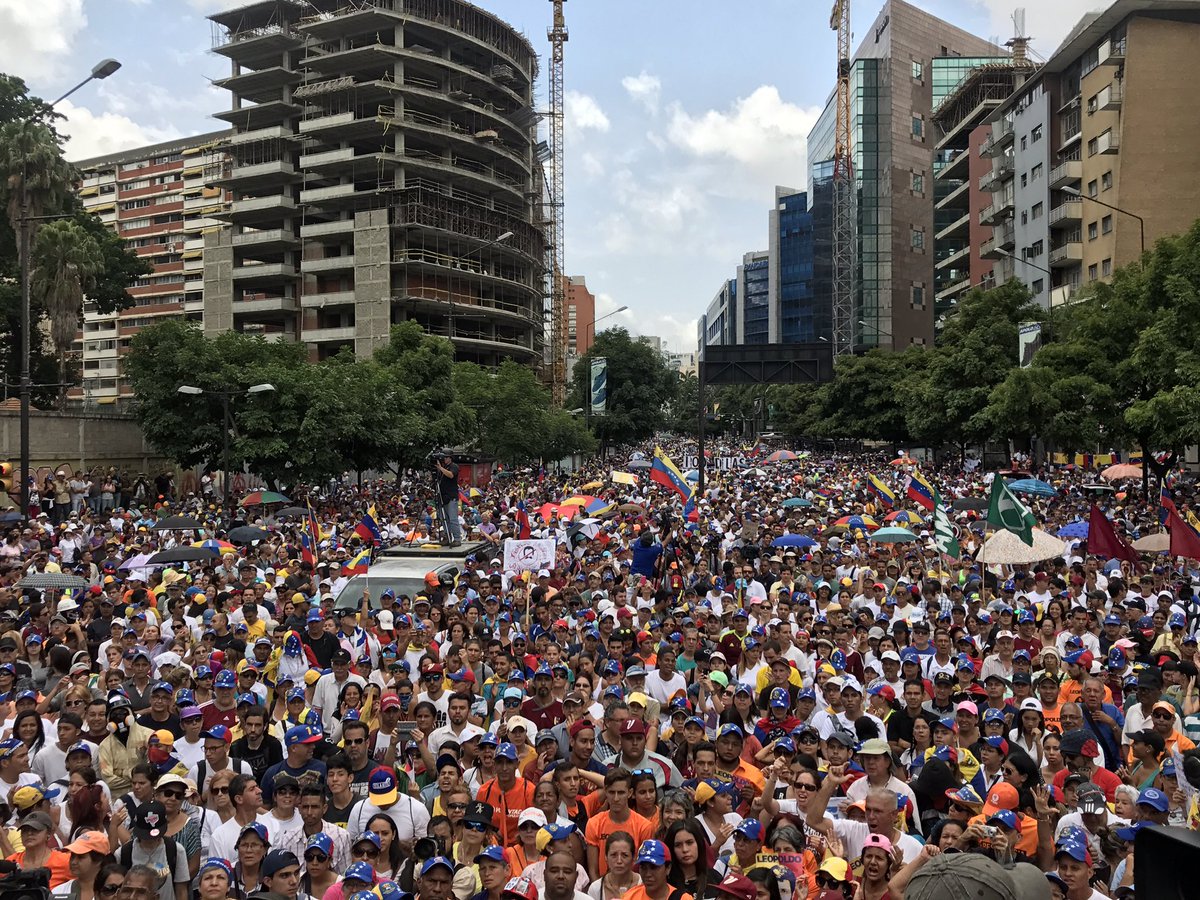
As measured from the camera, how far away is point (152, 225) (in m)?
93.5

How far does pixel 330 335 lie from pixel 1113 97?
43.8 meters

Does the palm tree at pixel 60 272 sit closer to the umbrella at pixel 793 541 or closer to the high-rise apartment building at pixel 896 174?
the umbrella at pixel 793 541

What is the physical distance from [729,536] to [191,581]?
11102 millimetres

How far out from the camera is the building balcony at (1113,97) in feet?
159

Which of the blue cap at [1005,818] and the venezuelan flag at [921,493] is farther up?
the venezuelan flag at [921,493]

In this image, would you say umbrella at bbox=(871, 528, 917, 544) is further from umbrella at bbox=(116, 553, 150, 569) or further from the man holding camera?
umbrella at bbox=(116, 553, 150, 569)

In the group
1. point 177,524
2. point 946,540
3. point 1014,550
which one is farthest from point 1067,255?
point 177,524

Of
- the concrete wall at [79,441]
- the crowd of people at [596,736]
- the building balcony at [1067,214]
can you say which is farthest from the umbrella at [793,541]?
the building balcony at [1067,214]

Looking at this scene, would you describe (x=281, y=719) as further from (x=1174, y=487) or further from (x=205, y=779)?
(x=1174, y=487)

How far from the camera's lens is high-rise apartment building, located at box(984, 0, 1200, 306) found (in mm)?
47625

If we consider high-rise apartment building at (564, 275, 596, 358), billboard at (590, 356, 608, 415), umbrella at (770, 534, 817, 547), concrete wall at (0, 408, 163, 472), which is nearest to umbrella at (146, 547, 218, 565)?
umbrella at (770, 534, 817, 547)

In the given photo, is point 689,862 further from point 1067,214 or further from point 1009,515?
point 1067,214

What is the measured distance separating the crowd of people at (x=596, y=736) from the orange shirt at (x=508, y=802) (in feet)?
0.07

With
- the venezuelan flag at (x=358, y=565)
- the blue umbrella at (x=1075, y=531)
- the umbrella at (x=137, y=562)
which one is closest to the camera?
the venezuelan flag at (x=358, y=565)
